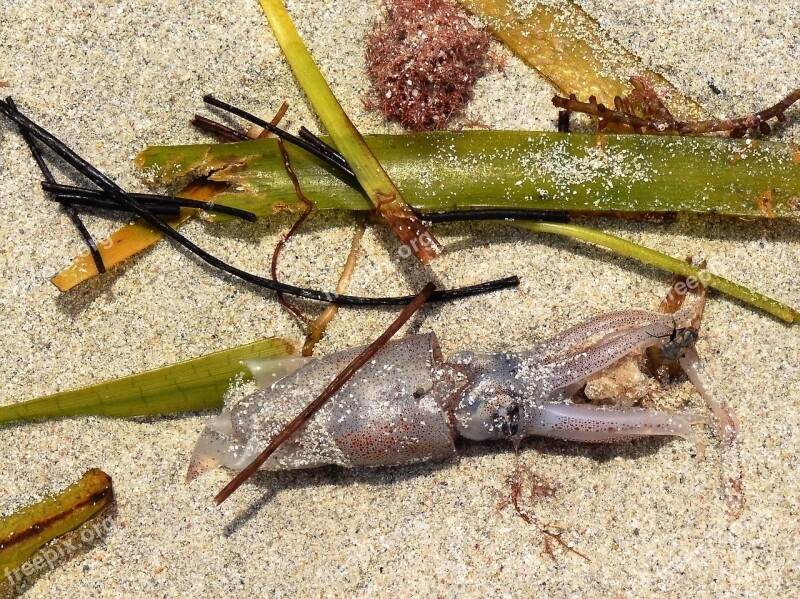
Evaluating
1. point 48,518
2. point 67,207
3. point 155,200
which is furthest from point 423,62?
point 48,518

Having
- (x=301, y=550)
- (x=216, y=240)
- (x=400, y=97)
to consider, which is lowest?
(x=301, y=550)

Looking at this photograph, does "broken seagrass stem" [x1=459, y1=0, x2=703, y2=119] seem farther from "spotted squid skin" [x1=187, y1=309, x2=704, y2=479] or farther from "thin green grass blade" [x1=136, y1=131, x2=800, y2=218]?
"spotted squid skin" [x1=187, y1=309, x2=704, y2=479]

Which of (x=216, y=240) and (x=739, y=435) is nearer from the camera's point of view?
(x=739, y=435)

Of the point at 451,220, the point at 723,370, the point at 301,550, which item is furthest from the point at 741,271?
the point at 301,550

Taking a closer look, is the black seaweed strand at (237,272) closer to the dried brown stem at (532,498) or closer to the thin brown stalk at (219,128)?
the thin brown stalk at (219,128)

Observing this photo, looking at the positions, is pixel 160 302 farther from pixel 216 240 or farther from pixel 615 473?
pixel 615 473

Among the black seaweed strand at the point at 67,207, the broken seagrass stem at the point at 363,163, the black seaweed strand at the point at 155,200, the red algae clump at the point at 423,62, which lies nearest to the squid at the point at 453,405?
the broken seagrass stem at the point at 363,163
